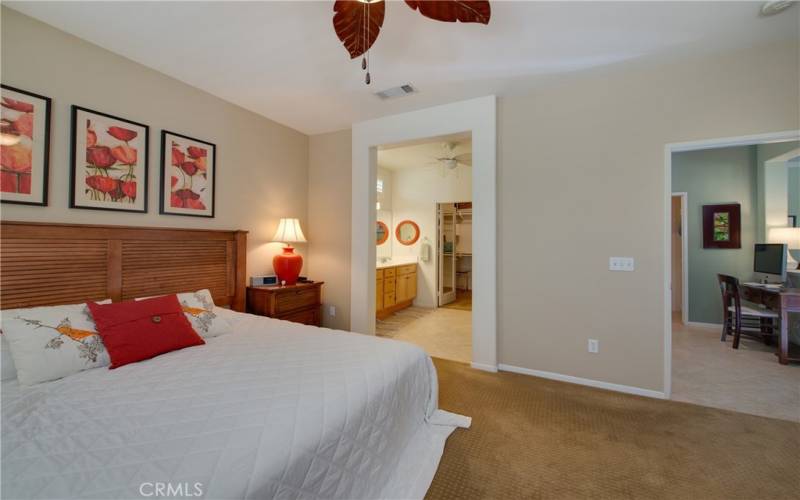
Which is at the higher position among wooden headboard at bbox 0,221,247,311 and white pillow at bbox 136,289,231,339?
wooden headboard at bbox 0,221,247,311

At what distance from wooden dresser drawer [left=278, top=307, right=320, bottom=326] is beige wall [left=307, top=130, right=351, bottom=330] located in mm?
374

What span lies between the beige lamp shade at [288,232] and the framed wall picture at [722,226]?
18.2 feet

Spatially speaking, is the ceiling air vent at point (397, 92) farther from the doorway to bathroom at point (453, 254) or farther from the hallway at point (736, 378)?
the hallway at point (736, 378)

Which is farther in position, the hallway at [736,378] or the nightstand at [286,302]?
the nightstand at [286,302]

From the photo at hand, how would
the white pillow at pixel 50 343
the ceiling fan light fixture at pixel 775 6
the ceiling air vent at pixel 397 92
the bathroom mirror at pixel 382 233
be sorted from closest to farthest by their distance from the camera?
the white pillow at pixel 50 343, the ceiling fan light fixture at pixel 775 6, the ceiling air vent at pixel 397 92, the bathroom mirror at pixel 382 233

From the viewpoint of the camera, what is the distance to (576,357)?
2.76 m

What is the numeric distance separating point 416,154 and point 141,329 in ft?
14.2

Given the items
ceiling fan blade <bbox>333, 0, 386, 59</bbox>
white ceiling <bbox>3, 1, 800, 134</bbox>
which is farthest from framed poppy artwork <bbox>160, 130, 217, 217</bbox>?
ceiling fan blade <bbox>333, 0, 386, 59</bbox>

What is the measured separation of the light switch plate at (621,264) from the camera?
2.58 m

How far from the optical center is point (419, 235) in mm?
6191

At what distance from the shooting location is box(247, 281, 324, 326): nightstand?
3.09 m

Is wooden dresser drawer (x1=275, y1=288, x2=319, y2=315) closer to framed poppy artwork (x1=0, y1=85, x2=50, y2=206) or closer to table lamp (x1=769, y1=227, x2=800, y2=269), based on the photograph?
framed poppy artwork (x1=0, y1=85, x2=50, y2=206)

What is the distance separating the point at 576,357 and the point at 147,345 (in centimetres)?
317

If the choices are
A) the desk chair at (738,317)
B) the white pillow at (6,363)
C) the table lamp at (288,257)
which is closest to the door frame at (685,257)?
the desk chair at (738,317)
